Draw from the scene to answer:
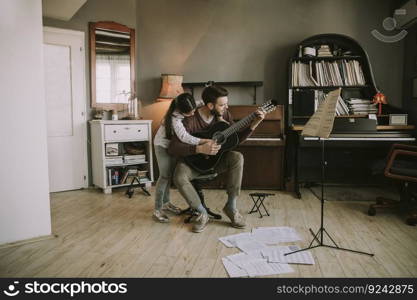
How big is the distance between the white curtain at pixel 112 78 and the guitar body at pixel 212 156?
2.26 meters

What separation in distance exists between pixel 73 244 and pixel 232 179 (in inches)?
51.7

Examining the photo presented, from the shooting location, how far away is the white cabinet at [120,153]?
13.8ft

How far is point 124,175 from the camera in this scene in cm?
437

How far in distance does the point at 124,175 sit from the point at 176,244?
80.5 inches

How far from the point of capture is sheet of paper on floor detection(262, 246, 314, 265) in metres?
2.18

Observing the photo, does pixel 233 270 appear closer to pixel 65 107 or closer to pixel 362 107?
pixel 362 107

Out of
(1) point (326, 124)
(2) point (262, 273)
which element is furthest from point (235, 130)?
(2) point (262, 273)

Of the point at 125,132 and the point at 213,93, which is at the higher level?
the point at 213,93

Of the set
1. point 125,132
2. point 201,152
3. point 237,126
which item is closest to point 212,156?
point 201,152

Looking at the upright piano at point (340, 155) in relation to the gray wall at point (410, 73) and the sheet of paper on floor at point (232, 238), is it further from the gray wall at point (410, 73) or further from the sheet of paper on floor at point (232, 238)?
the sheet of paper on floor at point (232, 238)

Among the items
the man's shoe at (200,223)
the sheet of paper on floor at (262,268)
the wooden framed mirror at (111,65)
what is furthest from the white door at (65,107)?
the sheet of paper on floor at (262,268)

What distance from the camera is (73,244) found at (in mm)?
2529

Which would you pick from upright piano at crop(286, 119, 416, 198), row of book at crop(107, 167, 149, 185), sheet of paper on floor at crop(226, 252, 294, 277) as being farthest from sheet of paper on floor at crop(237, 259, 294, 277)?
row of book at crop(107, 167, 149, 185)

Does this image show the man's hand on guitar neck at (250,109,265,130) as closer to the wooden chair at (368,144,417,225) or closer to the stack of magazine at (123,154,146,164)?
the wooden chair at (368,144,417,225)
